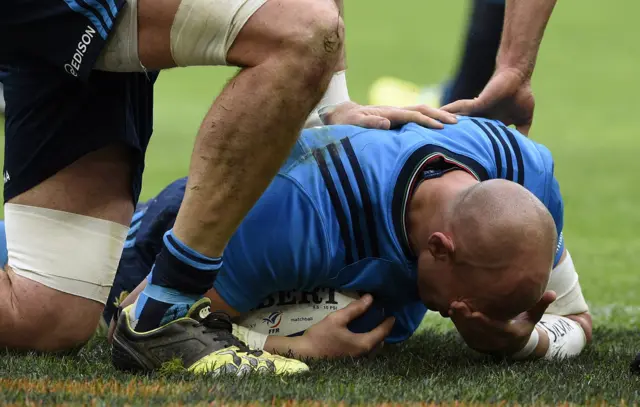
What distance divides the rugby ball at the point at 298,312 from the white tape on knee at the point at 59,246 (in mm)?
490

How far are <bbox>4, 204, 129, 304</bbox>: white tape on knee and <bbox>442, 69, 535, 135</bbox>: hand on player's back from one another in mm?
1238

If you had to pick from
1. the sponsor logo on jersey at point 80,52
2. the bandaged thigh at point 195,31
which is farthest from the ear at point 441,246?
the sponsor logo on jersey at point 80,52

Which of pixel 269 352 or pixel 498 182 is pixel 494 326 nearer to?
pixel 498 182

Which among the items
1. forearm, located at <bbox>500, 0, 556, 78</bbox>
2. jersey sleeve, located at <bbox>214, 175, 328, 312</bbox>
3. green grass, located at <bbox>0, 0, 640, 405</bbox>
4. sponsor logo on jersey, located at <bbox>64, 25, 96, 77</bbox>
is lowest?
green grass, located at <bbox>0, 0, 640, 405</bbox>

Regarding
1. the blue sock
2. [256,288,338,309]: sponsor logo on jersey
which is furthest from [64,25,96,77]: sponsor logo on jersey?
[256,288,338,309]: sponsor logo on jersey

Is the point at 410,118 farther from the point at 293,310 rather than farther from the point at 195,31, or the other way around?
the point at 195,31

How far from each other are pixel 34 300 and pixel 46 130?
1.68ft

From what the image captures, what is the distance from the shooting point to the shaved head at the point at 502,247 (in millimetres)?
2967

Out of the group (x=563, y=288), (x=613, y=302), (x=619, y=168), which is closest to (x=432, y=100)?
(x=619, y=168)

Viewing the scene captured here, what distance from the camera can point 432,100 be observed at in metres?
8.93

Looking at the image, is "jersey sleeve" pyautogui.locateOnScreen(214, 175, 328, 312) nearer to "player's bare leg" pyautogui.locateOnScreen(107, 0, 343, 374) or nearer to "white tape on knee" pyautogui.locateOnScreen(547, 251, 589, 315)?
"player's bare leg" pyautogui.locateOnScreen(107, 0, 343, 374)

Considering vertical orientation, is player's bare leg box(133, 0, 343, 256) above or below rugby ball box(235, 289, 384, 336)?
above

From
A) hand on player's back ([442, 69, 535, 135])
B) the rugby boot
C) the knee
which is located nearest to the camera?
the knee

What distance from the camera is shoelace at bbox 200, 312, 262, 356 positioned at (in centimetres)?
302
